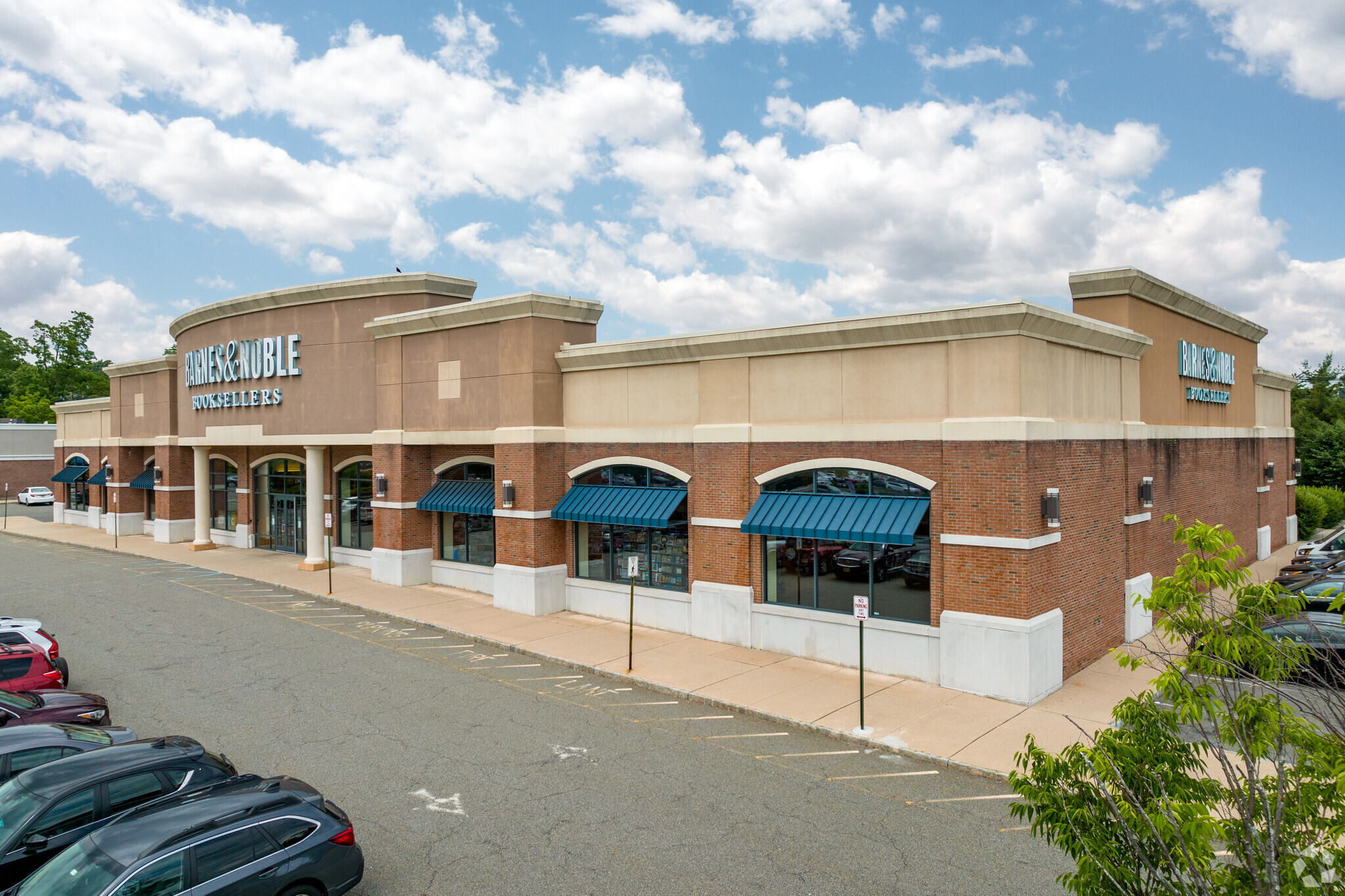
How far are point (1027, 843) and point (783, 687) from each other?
657cm

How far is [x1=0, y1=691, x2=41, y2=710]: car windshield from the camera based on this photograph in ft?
43.4

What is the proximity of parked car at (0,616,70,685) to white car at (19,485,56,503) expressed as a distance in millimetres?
58225

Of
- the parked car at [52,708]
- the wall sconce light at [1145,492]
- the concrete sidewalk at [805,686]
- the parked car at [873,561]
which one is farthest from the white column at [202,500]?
the wall sconce light at [1145,492]

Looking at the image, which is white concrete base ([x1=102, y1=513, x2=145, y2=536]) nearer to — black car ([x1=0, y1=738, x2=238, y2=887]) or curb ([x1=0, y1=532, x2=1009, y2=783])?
curb ([x1=0, y1=532, x2=1009, y2=783])

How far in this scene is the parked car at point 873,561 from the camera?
17.4m

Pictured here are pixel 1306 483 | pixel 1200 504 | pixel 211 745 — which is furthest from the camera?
pixel 1306 483

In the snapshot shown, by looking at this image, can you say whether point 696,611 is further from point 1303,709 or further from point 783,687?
point 1303,709

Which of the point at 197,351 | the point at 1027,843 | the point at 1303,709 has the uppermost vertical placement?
the point at 197,351

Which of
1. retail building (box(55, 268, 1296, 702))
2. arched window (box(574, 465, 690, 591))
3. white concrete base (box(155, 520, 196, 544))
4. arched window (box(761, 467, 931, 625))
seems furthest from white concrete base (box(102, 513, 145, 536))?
arched window (box(761, 467, 931, 625))

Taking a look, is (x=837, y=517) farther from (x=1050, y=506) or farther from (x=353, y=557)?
(x=353, y=557)

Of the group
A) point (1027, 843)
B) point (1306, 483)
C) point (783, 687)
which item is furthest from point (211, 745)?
point (1306, 483)

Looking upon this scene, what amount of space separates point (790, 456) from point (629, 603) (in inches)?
255

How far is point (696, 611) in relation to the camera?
2044 cm

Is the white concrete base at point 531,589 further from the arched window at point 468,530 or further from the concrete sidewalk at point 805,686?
the arched window at point 468,530
